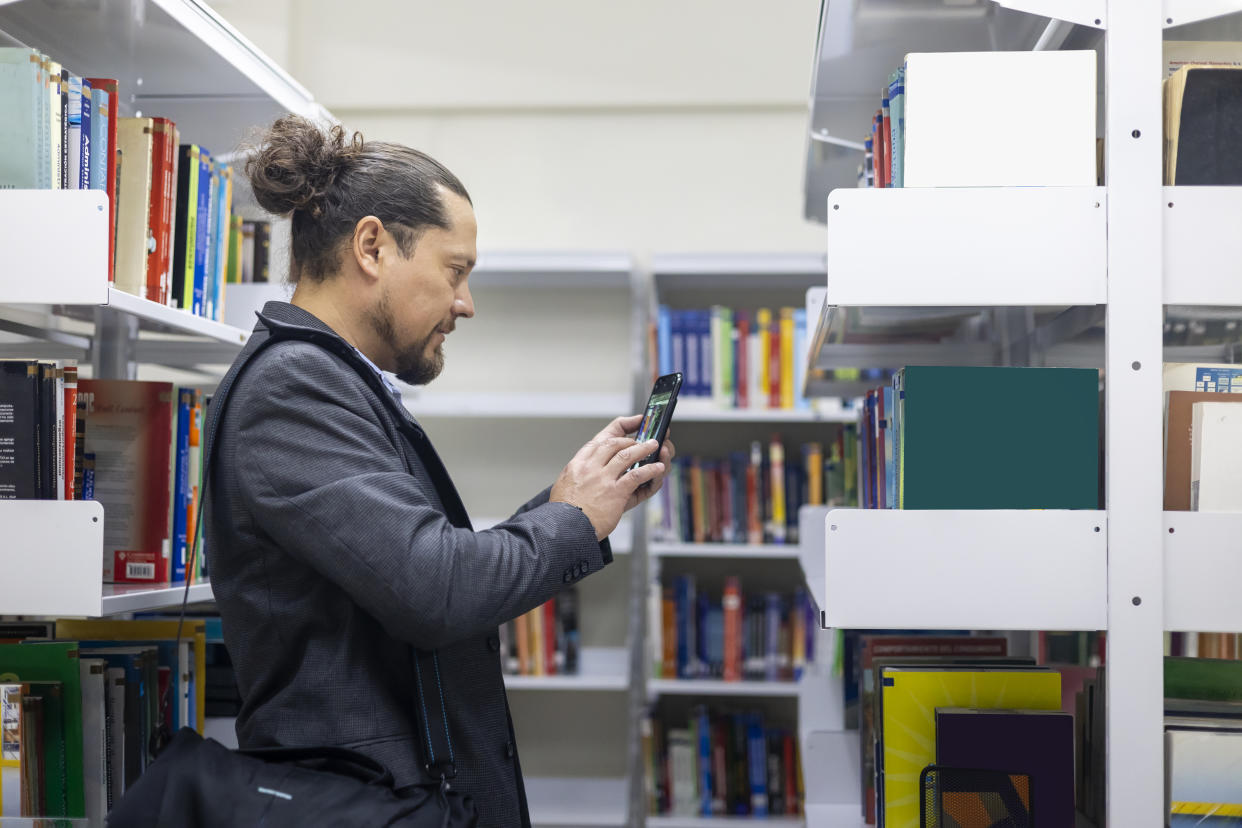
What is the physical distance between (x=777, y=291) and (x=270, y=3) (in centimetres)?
209

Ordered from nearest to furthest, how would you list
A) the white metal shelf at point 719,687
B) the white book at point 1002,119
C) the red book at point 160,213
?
1. the white book at point 1002,119
2. the red book at point 160,213
3. the white metal shelf at point 719,687

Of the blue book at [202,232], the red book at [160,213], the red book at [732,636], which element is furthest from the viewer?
the red book at [732,636]

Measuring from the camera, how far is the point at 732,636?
3.46 m

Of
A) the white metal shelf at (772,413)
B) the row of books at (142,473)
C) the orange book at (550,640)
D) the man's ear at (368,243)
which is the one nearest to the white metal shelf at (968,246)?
the man's ear at (368,243)

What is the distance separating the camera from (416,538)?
1181 mm

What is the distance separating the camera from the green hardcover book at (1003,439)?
1.34 metres

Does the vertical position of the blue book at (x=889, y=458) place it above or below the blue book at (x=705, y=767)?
above

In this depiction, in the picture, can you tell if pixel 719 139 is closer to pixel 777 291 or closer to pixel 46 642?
pixel 777 291

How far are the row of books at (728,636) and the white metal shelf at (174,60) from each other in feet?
6.33

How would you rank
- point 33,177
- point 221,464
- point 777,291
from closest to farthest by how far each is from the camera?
point 221,464 → point 33,177 → point 777,291

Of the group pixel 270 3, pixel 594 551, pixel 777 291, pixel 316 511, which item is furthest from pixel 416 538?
pixel 270 3

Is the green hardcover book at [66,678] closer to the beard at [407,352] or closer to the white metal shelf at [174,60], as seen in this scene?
the beard at [407,352]

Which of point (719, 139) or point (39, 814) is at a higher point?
point (719, 139)

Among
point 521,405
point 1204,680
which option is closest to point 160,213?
point 1204,680
